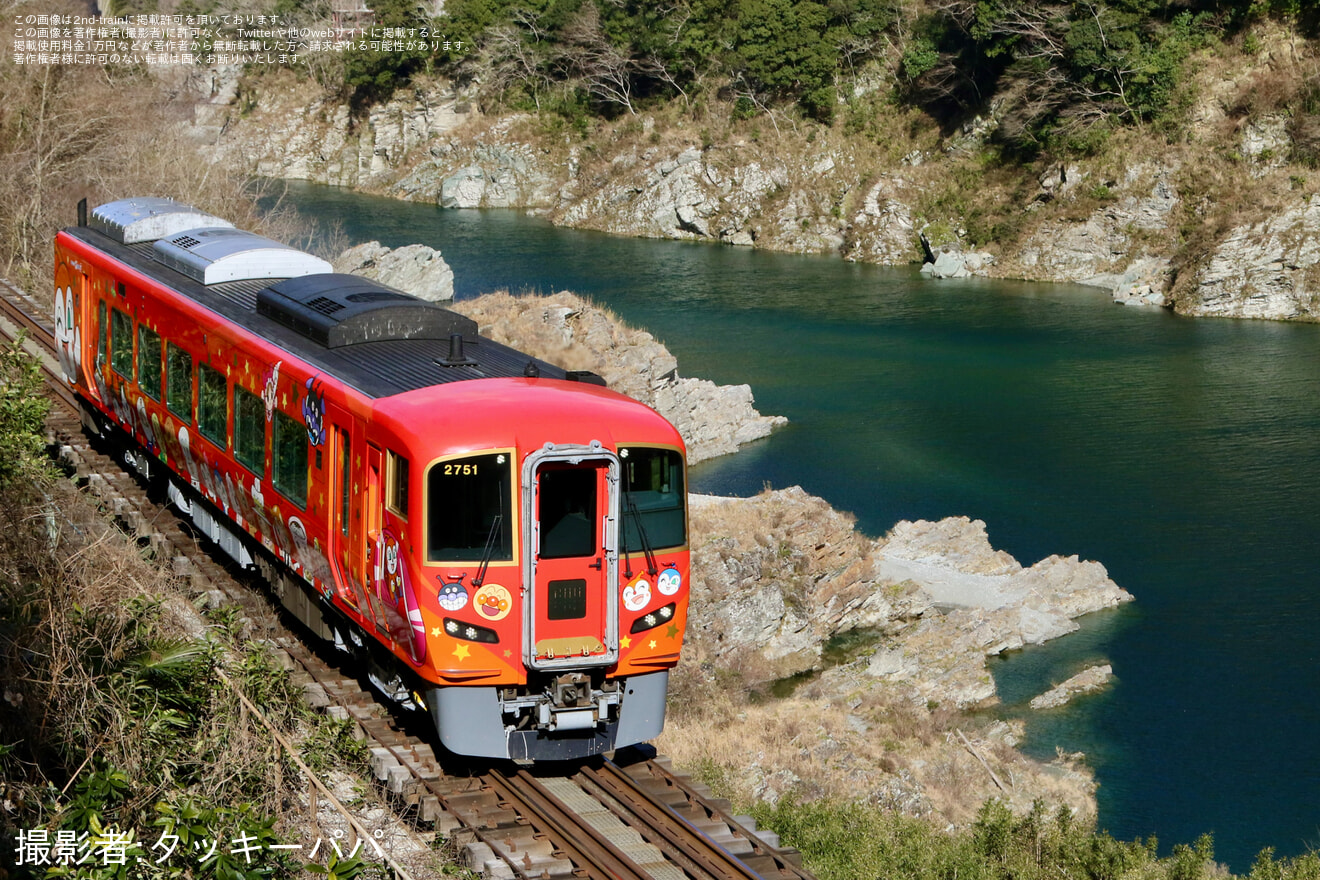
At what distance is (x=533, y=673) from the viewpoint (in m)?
13.3

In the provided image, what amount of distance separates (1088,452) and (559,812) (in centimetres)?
3532

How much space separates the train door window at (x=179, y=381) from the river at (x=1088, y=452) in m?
17.2

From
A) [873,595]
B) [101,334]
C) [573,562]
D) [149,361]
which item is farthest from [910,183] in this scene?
[573,562]

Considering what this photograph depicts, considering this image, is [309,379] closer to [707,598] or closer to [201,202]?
[707,598]

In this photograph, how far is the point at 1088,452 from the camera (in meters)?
45.2

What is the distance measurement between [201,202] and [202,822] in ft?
141

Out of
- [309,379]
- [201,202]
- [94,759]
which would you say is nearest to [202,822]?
[94,759]

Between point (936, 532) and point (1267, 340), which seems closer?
point (936, 532)

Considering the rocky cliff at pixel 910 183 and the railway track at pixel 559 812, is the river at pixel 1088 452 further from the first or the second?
the railway track at pixel 559 812

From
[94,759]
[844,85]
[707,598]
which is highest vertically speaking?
[844,85]

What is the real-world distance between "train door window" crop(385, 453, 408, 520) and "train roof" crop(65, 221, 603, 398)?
869 millimetres

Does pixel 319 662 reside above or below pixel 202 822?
below

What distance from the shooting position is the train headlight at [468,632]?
12922mm

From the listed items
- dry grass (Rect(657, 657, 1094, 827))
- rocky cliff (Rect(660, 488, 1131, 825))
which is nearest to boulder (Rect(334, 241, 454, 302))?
rocky cliff (Rect(660, 488, 1131, 825))
